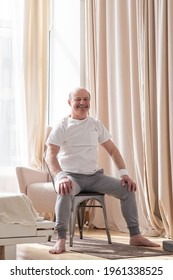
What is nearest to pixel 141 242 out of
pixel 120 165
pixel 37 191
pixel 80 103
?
pixel 120 165

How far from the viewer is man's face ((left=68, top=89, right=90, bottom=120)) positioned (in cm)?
457

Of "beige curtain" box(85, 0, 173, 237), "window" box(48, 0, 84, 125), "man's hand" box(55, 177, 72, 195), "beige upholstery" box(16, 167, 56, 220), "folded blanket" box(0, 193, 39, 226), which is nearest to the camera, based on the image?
"folded blanket" box(0, 193, 39, 226)

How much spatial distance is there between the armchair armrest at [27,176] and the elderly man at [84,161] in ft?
2.43

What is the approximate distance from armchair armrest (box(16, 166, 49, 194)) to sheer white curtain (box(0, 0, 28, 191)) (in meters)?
0.58

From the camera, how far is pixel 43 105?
620cm

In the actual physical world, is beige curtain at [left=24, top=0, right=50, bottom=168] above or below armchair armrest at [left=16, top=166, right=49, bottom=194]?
above

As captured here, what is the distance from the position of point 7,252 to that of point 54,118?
304 cm

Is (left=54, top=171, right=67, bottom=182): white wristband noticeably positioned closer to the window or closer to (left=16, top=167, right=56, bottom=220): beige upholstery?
(left=16, top=167, right=56, bottom=220): beige upholstery

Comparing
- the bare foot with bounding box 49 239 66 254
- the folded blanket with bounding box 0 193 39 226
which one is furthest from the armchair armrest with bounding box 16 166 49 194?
the folded blanket with bounding box 0 193 39 226

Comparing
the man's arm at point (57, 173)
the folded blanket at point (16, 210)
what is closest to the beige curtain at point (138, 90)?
the man's arm at point (57, 173)

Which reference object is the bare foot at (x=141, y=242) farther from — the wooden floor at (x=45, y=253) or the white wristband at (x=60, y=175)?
the white wristband at (x=60, y=175)

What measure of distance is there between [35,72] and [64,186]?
2.30m
